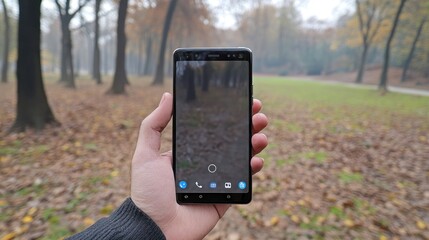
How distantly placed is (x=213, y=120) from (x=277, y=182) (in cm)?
295

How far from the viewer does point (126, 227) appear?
1877mm

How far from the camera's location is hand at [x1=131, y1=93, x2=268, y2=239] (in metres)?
2.09

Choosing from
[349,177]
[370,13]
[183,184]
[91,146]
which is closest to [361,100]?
[349,177]

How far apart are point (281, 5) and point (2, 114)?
208 feet

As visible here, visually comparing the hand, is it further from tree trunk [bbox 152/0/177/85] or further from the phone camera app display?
tree trunk [bbox 152/0/177/85]

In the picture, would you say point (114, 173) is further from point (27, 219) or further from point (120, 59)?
point (120, 59)

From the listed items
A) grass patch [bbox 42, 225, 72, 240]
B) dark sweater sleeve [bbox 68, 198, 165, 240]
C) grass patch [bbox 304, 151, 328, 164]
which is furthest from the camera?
grass patch [bbox 304, 151, 328, 164]

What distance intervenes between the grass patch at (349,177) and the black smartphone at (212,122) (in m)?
3.45

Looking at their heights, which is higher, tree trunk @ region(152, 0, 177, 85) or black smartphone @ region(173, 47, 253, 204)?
tree trunk @ region(152, 0, 177, 85)

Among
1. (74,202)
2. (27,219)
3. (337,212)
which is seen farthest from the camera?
(74,202)

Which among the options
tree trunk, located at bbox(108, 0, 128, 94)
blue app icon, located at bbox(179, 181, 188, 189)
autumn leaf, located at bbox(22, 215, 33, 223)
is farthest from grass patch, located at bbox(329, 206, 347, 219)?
tree trunk, located at bbox(108, 0, 128, 94)

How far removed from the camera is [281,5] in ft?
205

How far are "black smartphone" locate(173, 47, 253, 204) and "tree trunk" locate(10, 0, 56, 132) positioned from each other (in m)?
6.33

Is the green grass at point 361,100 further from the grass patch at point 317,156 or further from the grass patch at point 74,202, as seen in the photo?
the grass patch at point 74,202
